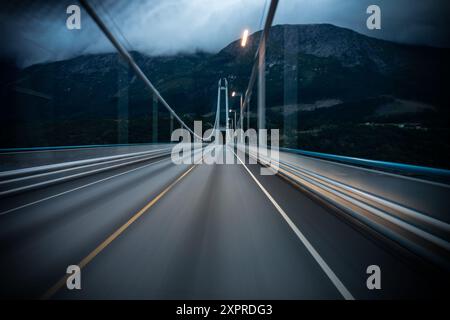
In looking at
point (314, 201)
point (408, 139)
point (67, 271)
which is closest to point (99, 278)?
point (67, 271)

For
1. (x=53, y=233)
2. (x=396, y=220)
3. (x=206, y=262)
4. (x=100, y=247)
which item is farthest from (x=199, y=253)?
(x=396, y=220)

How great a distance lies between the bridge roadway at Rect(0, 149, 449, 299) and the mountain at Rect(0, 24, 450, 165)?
1444 centimetres

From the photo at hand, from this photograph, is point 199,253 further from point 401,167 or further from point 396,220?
point 401,167

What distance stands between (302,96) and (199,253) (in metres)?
140

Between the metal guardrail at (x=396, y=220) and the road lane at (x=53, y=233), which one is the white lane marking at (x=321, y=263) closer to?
the metal guardrail at (x=396, y=220)

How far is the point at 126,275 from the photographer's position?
123 inches

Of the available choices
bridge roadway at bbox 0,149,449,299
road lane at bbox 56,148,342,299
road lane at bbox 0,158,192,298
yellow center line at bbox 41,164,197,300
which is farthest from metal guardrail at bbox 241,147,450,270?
road lane at bbox 0,158,192,298

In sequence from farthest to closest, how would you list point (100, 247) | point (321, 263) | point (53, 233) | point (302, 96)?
point (302, 96)
point (53, 233)
point (100, 247)
point (321, 263)

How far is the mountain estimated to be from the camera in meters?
36.5

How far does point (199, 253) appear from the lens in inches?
147

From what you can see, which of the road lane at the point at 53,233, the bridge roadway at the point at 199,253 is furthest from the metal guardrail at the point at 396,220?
the road lane at the point at 53,233

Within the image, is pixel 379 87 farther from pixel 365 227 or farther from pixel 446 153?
pixel 365 227

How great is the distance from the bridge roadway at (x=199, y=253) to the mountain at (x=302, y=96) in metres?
14.4

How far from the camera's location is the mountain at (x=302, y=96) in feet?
Answer: 120
